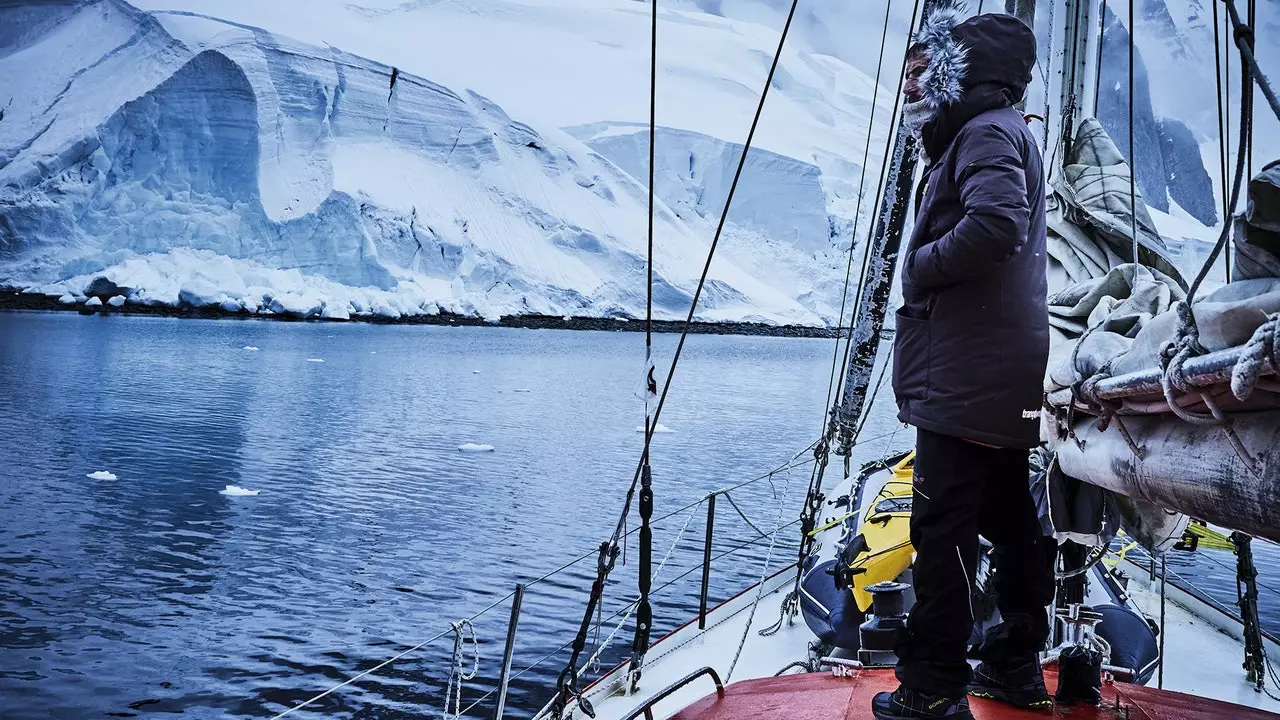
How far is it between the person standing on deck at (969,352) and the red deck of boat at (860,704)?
0.53 feet

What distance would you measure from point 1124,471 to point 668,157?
257 feet

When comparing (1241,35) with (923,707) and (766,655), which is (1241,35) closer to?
(923,707)

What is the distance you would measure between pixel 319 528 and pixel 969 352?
10232mm

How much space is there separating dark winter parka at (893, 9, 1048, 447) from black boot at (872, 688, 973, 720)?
0.49m

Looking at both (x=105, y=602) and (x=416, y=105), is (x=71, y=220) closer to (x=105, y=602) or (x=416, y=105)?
(x=416, y=105)

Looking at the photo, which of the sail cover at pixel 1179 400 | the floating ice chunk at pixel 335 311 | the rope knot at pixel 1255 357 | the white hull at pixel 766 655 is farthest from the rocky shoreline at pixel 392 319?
the rope knot at pixel 1255 357

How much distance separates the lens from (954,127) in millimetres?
1967

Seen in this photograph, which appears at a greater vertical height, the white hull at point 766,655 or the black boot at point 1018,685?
the black boot at point 1018,685

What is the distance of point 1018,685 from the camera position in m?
2.05

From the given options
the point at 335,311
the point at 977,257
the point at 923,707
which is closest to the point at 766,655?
the point at 923,707

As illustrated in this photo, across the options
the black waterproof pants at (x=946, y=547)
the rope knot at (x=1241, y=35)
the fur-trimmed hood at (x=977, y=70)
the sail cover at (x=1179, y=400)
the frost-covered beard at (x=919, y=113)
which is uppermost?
the fur-trimmed hood at (x=977, y=70)

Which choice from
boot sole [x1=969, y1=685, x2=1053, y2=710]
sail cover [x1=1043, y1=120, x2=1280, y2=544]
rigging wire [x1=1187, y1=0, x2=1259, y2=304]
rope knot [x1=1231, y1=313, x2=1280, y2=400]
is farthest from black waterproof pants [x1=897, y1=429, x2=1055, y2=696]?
rope knot [x1=1231, y1=313, x2=1280, y2=400]

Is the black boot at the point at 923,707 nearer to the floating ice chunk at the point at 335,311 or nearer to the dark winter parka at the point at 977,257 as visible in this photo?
the dark winter parka at the point at 977,257

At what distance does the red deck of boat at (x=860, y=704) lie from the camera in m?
2.05
